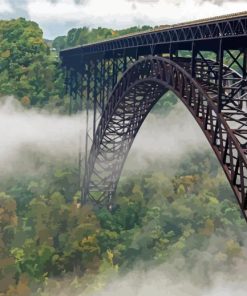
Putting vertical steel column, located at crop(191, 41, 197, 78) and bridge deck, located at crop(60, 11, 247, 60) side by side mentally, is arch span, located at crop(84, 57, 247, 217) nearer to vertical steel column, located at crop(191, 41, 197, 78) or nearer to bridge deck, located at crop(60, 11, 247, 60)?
vertical steel column, located at crop(191, 41, 197, 78)

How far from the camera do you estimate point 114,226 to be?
205 ft

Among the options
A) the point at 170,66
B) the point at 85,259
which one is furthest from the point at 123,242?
the point at 170,66

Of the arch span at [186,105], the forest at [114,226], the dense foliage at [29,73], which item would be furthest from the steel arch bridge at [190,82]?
the dense foliage at [29,73]

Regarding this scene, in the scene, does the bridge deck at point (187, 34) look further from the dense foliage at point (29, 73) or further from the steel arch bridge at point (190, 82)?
the dense foliage at point (29, 73)

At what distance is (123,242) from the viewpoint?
6000 cm

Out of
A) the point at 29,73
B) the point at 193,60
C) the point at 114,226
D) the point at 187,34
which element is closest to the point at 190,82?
the point at 193,60

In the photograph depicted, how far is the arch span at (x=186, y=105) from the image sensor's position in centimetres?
2543

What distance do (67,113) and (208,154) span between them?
2604cm

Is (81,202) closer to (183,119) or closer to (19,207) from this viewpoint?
(19,207)

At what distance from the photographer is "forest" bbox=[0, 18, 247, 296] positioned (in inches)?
2192

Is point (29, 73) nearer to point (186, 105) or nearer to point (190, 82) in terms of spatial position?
point (186, 105)

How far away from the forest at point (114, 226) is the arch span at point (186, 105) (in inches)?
185

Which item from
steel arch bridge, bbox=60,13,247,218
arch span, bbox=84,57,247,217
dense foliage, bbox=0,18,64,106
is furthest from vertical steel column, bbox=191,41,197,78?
dense foliage, bbox=0,18,64,106

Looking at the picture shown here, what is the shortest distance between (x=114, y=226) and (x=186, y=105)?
109ft
